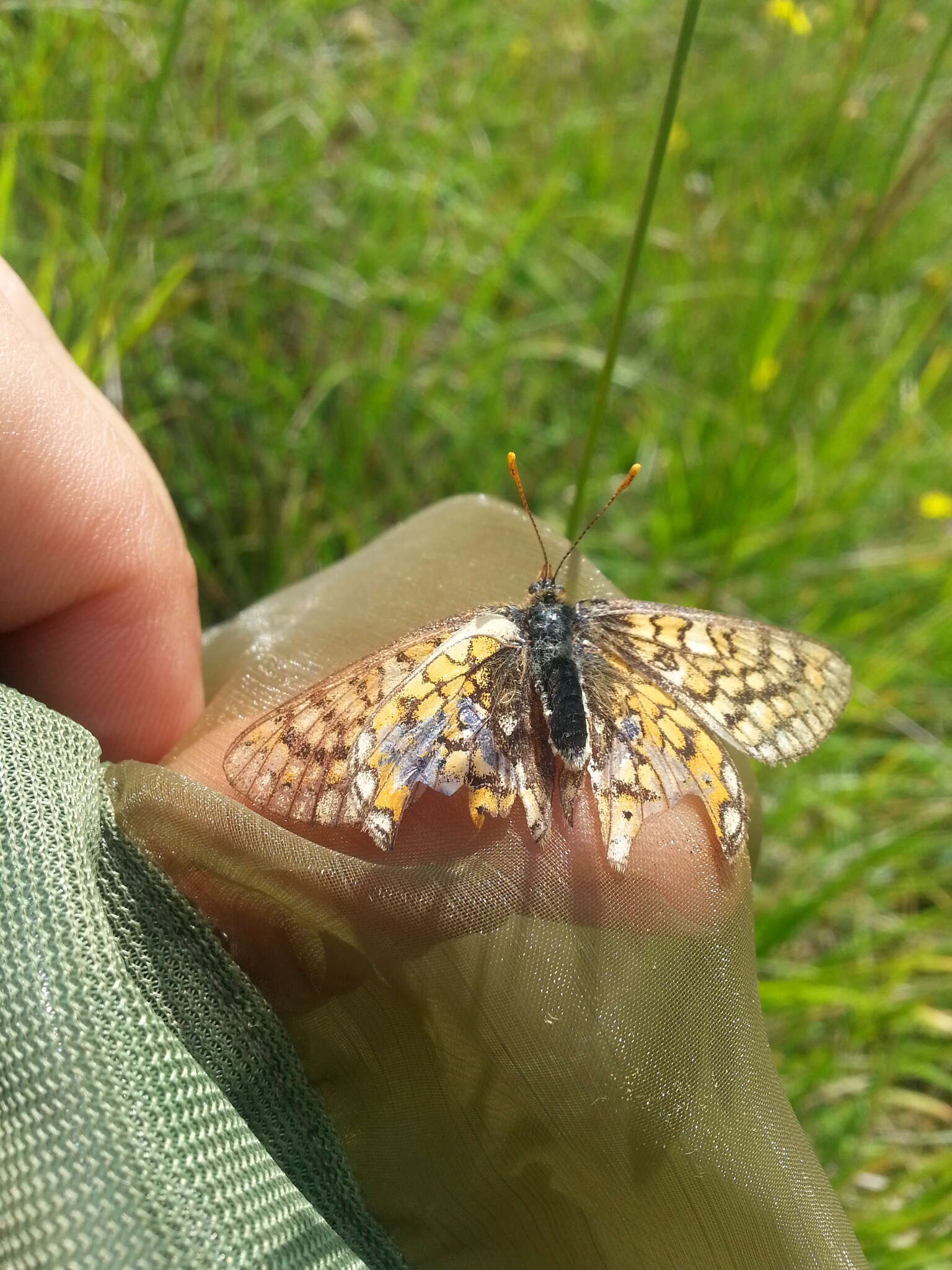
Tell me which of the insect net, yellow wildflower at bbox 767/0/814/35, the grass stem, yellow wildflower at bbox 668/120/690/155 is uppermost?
yellow wildflower at bbox 767/0/814/35

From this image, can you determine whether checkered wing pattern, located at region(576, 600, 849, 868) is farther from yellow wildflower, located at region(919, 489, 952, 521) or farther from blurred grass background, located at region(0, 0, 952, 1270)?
yellow wildflower, located at region(919, 489, 952, 521)

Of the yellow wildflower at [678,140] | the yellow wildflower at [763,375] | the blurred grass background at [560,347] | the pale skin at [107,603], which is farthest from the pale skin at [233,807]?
the yellow wildflower at [678,140]

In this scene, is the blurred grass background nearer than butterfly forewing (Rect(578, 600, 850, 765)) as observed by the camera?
No

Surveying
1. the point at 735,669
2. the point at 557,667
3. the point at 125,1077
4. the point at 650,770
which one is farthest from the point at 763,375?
the point at 125,1077

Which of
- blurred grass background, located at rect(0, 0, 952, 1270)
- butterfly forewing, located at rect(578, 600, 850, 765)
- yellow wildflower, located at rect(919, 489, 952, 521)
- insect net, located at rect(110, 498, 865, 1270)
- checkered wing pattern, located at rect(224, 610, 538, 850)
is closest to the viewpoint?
insect net, located at rect(110, 498, 865, 1270)

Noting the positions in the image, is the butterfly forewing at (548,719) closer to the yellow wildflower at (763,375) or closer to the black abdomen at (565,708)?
the black abdomen at (565,708)

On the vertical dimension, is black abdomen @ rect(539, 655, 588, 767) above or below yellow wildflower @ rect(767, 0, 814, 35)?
below

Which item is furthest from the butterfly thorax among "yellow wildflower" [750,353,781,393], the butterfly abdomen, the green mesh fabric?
"yellow wildflower" [750,353,781,393]

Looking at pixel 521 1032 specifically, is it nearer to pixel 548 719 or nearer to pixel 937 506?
pixel 548 719
